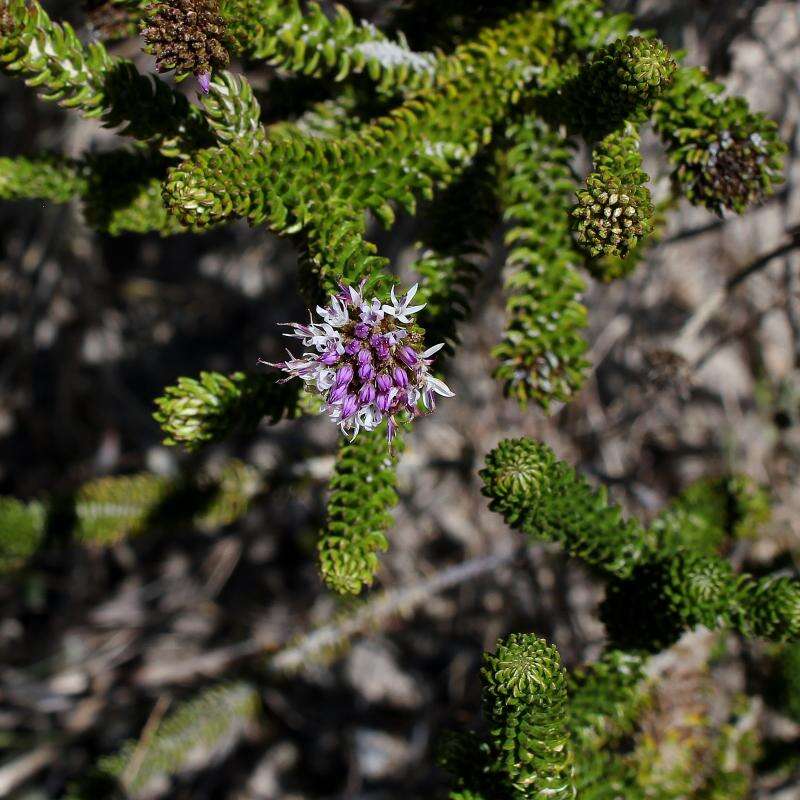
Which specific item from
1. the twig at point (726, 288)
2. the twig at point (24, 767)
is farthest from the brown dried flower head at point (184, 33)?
the twig at point (24, 767)

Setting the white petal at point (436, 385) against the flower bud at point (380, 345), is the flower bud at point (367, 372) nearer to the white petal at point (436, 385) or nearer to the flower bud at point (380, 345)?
the flower bud at point (380, 345)

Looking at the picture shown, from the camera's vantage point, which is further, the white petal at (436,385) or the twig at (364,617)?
the twig at (364,617)

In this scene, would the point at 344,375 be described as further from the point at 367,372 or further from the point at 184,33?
the point at 184,33

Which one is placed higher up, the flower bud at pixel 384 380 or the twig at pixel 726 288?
the twig at pixel 726 288

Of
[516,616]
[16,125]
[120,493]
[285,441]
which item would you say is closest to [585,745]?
[516,616]

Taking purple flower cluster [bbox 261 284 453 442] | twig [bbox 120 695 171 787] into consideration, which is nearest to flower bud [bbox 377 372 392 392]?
purple flower cluster [bbox 261 284 453 442]

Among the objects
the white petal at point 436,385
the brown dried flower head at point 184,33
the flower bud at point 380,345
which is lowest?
the white petal at point 436,385

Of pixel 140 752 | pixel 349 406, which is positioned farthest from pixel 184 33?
pixel 140 752

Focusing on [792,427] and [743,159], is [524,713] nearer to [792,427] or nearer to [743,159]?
[743,159]
